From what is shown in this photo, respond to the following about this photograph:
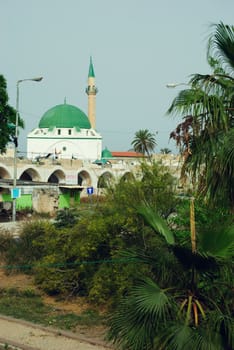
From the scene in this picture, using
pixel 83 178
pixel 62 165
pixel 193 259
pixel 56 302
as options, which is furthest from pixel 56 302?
pixel 83 178

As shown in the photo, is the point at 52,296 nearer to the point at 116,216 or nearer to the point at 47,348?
the point at 116,216

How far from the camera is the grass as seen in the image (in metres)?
12.2

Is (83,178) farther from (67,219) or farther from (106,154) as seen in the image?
(67,219)

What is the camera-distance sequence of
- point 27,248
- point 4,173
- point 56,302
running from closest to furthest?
point 56,302 < point 27,248 < point 4,173

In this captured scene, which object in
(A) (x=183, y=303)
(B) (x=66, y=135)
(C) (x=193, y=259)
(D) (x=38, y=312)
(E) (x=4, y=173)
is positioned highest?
(B) (x=66, y=135)

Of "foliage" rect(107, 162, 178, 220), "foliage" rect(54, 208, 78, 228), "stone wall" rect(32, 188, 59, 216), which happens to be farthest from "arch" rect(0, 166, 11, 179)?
"foliage" rect(107, 162, 178, 220)

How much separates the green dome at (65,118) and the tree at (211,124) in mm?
85150

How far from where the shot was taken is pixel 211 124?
639cm

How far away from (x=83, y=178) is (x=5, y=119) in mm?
35206

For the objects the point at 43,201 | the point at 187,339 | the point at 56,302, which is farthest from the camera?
the point at 43,201

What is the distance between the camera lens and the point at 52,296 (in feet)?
50.0

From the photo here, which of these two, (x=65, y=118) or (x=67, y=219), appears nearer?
(x=67, y=219)

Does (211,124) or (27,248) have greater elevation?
(211,124)

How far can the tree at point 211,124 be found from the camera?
632 cm
